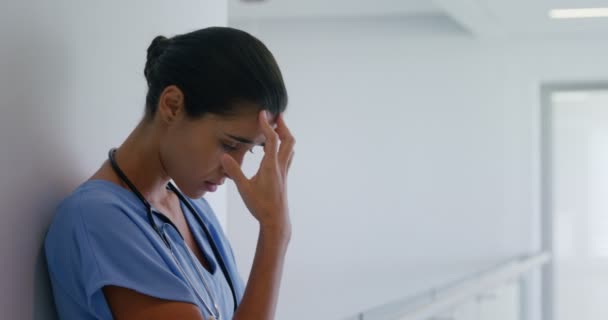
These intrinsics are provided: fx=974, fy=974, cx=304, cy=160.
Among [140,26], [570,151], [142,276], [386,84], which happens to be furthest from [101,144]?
[570,151]

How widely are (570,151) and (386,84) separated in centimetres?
134

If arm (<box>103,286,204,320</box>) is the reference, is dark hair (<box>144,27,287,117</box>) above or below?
above

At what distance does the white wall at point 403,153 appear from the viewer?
6332 mm

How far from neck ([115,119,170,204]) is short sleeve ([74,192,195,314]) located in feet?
0.39

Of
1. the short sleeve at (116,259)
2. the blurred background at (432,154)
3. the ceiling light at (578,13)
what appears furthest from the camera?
the blurred background at (432,154)

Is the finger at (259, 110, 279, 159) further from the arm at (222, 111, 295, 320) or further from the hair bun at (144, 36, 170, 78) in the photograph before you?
the hair bun at (144, 36, 170, 78)

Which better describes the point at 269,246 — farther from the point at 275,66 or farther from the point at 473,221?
the point at 473,221

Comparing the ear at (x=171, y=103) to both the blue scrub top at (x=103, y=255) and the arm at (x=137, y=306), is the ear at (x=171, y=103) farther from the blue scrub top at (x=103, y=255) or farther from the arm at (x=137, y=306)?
the arm at (x=137, y=306)

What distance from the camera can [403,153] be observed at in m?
6.47

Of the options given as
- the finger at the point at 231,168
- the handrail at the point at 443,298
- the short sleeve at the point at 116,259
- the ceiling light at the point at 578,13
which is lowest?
the handrail at the point at 443,298

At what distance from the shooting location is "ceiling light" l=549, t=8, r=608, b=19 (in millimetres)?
5359

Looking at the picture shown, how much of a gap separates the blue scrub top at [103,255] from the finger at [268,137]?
0.67 feet

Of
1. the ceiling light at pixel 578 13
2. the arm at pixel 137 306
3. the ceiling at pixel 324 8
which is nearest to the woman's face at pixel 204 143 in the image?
the arm at pixel 137 306

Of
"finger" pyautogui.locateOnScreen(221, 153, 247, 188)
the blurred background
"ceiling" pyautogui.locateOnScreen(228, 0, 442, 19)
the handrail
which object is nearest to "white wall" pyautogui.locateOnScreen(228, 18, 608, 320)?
the blurred background
